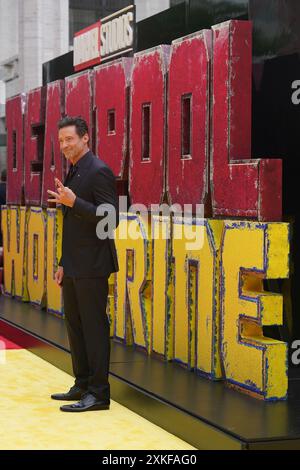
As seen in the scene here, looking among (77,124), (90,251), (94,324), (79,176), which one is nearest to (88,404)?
(94,324)

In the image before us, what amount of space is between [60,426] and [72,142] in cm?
178

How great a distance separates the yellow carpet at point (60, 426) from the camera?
227 inches

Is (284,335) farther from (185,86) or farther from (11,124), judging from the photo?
(11,124)

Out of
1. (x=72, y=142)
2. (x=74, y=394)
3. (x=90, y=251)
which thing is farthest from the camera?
(x=74, y=394)

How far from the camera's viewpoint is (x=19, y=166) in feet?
39.0

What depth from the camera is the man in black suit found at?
249 inches

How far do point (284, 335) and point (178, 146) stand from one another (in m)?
1.67

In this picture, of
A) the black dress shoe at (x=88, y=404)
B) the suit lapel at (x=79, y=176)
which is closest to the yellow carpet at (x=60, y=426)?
the black dress shoe at (x=88, y=404)

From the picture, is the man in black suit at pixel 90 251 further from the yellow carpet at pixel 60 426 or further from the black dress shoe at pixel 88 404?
the yellow carpet at pixel 60 426

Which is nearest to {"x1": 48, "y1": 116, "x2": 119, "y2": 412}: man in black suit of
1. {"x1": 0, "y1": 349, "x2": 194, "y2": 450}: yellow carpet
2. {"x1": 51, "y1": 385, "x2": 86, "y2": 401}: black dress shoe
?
{"x1": 0, "y1": 349, "x2": 194, "y2": 450}: yellow carpet

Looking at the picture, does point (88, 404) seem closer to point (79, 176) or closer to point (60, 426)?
point (60, 426)

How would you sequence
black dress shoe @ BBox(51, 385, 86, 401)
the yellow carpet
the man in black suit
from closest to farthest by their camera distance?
1. the yellow carpet
2. the man in black suit
3. black dress shoe @ BBox(51, 385, 86, 401)

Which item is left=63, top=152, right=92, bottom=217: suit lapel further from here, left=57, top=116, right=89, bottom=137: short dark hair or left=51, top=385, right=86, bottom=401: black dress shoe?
left=51, top=385, right=86, bottom=401: black dress shoe

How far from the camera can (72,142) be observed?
645cm
